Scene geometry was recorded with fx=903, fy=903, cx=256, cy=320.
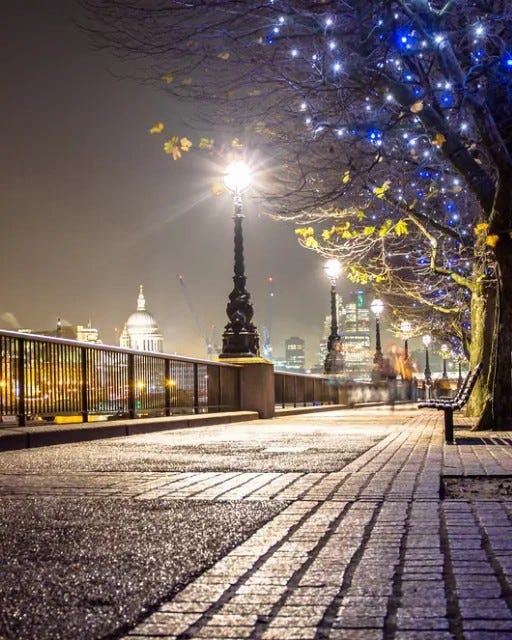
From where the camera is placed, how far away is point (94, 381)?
1431 cm

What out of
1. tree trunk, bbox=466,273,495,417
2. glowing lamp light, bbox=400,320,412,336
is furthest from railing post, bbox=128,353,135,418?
glowing lamp light, bbox=400,320,412,336

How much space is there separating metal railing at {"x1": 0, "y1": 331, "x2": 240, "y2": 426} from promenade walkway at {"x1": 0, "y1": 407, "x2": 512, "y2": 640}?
3.06 meters

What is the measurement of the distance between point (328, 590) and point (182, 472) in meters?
4.23

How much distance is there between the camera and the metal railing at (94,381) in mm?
12016

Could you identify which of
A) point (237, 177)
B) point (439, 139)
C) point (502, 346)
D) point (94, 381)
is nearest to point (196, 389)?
point (94, 381)

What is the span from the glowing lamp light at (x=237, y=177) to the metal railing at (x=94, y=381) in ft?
14.8

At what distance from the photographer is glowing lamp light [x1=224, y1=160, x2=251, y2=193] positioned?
21.5 m

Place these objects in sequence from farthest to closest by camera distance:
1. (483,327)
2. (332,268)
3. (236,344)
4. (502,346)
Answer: (332,268), (236,344), (483,327), (502,346)

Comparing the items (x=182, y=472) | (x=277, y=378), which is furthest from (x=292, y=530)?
(x=277, y=378)

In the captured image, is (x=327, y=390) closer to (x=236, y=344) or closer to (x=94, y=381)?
(x=236, y=344)

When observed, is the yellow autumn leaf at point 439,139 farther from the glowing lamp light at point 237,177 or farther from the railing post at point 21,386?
the glowing lamp light at point 237,177

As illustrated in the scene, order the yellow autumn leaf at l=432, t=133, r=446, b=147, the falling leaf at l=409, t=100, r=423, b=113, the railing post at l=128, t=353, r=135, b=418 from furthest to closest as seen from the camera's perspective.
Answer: the railing post at l=128, t=353, r=135, b=418 < the yellow autumn leaf at l=432, t=133, r=446, b=147 < the falling leaf at l=409, t=100, r=423, b=113

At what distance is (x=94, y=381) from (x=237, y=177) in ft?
29.2

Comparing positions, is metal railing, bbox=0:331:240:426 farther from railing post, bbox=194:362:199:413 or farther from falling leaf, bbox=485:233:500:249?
falling leaf, bbox=485:233:500:249
